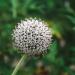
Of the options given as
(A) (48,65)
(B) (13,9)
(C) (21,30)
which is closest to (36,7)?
(B) (13,9)

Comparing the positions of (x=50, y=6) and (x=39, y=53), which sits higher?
(x=50, y=6)

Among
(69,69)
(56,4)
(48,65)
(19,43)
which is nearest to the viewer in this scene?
(19,43)

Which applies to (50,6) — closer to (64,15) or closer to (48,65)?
(64,15)

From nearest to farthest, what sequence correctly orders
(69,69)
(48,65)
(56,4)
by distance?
(69,69) < (48,65) < (56,4)

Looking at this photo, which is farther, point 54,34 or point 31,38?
point 54,34

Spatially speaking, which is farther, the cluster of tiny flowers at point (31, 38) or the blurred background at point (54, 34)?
the blurred background at point (54, 34)
